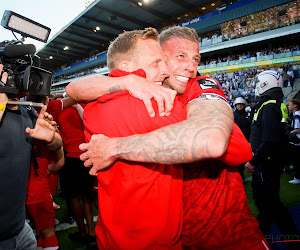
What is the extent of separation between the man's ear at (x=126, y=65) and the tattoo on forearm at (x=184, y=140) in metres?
0.59

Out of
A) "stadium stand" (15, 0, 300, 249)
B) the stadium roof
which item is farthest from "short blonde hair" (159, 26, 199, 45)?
the stadium roof

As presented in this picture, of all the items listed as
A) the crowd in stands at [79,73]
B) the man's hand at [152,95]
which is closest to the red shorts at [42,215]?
the man's hand at [152,95]

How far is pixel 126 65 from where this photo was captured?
Result: 4.50 ft

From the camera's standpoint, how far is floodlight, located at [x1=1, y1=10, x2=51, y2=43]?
1586 mm

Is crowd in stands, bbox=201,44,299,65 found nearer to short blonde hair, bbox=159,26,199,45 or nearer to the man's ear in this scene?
short blonde hair, bbox=159,26,199,45

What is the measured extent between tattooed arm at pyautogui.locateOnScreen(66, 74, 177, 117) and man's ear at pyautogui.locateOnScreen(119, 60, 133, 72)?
17cm

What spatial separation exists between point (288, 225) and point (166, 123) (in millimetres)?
2314

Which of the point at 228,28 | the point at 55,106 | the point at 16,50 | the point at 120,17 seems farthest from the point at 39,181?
the point at 120,17

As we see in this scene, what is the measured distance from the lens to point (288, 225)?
7.62 ft

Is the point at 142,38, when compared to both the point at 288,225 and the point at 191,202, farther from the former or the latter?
the point at 288,225

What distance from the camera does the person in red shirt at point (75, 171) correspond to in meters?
2.98

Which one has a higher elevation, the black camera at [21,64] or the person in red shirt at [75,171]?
the black camera at [21,64]

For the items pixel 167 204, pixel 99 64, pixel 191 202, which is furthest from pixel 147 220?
pixel 99 64

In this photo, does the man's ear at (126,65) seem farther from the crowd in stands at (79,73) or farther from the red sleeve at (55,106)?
the crowd in stands at (79,73)
